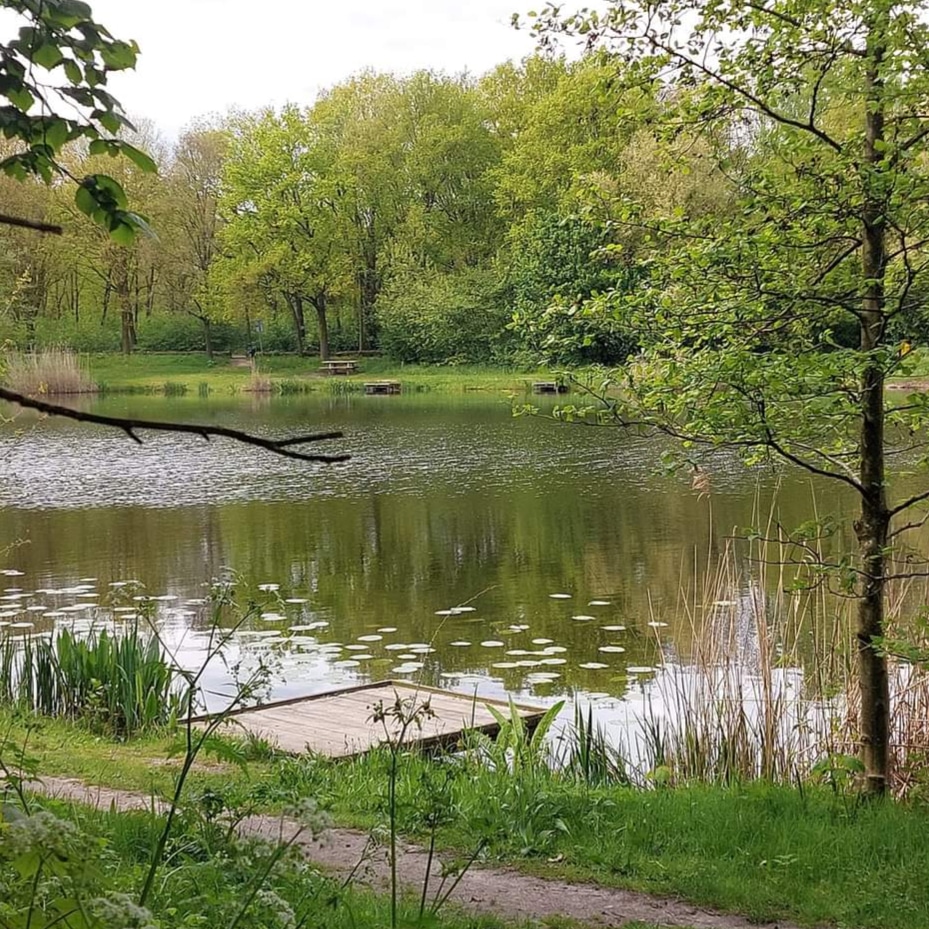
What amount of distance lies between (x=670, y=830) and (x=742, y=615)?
6457 millimetres

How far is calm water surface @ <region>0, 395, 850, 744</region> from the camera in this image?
10.4 meters

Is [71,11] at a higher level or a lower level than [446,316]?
lower

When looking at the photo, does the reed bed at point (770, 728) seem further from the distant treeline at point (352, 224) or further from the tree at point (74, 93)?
the distant treeline at point (352, 224)

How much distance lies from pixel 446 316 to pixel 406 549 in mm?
37957

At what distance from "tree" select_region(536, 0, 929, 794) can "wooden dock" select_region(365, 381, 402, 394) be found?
139 feet

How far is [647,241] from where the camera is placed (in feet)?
18.8

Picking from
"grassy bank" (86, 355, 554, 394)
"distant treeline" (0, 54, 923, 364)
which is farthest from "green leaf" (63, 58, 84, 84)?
"distant treeline" (0, 54, 923, 364)

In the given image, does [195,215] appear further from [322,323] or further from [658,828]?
[658,828]

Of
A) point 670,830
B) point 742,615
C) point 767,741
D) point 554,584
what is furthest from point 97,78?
point 554,584

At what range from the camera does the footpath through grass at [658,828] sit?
14.9 feet

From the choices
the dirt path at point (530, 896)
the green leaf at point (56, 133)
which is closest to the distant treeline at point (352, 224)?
the dirt path at point (530, 896)

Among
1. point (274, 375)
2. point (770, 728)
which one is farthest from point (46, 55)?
point (274, 375)

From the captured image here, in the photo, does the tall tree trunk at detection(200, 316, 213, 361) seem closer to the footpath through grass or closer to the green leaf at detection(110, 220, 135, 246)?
the footpath through grass

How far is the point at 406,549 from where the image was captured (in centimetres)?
1603
